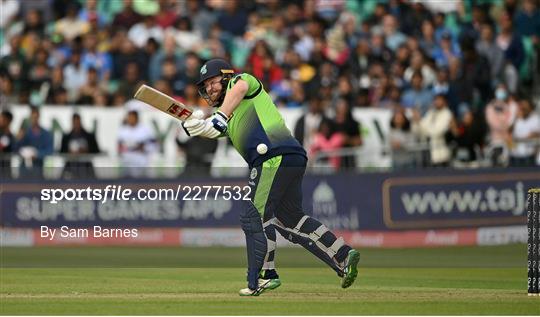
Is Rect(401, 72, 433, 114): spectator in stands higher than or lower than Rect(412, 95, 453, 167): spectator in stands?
higher

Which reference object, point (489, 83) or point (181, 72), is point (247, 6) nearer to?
point (181, 72)

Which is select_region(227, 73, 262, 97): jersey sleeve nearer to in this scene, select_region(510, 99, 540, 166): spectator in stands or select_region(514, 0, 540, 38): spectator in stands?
select_region(510, 99, 540, 166): spectator in stands

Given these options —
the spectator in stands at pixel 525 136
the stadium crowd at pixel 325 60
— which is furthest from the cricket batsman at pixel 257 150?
the spectator in stands at pixel 525 136

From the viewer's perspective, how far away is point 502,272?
1816cm

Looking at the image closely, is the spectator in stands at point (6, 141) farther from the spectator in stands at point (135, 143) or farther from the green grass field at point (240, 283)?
→ the green grass field at point (240, 283)

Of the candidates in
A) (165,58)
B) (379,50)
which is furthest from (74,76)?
(379,50)

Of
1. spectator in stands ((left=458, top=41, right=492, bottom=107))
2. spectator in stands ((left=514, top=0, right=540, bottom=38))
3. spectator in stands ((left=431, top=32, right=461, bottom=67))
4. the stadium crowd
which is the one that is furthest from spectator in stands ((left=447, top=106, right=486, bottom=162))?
spectator in stands ((left=514, top=0, right=540, bottom=38))

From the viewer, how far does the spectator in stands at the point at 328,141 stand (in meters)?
24.1

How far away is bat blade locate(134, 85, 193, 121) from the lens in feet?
46.7

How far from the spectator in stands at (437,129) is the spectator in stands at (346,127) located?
1.02 meters

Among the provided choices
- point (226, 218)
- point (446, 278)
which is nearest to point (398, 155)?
point (226, 218)

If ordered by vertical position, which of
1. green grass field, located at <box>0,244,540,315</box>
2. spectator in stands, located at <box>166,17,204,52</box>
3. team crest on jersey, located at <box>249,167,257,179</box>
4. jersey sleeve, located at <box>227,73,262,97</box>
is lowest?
green grass field, located at <box>0,244,540,315</box>

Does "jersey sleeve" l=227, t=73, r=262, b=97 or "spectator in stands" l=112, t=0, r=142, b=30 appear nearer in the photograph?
"jersey sleeve" l=227, t=73, r=262, b=97

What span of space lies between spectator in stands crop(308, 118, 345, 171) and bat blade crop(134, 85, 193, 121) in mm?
9832
